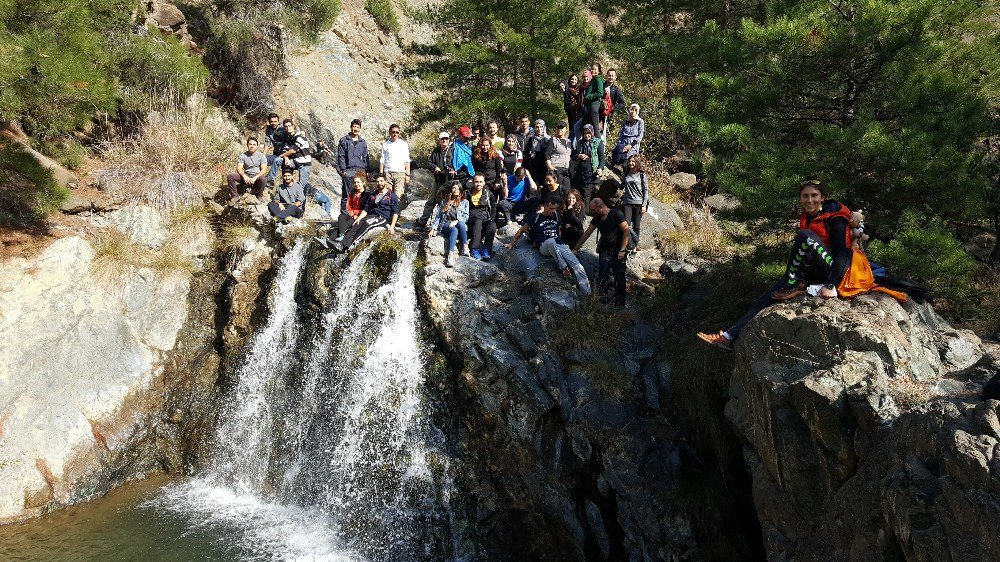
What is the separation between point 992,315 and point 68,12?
12.5m

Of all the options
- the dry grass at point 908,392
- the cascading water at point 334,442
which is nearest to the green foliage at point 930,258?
the dry grass at point 908,392

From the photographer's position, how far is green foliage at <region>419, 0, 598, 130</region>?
13133mm

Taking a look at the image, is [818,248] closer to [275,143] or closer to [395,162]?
[395,162]

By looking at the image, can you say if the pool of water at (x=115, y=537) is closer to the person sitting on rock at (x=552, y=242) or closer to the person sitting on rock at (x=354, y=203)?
the person sitting on rock at (x=354, y=203)

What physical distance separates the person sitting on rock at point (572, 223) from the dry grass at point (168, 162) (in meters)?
7.06

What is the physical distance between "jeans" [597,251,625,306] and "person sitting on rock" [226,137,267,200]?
7.02 metres

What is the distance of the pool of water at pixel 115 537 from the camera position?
6992mm

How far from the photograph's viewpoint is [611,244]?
757 cm

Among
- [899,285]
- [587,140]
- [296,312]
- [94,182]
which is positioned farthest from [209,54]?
[899,285]

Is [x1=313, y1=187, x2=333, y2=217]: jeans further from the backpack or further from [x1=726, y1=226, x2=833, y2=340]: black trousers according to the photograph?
[x1=726, y1=226, x2=833, y2=340]: black trousers

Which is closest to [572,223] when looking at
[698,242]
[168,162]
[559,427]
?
[698,242]

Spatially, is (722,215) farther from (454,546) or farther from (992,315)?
(454,546)

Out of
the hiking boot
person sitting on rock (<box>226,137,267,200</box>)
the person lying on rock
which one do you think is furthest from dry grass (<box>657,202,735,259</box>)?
person sitting on rock (<box>226,137,267,200</box>)

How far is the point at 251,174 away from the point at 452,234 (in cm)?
487
